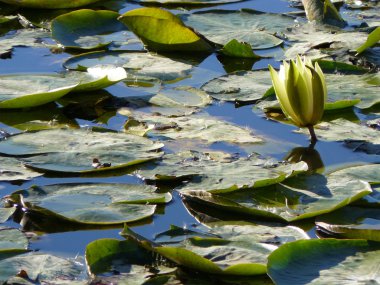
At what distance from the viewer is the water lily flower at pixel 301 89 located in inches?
113

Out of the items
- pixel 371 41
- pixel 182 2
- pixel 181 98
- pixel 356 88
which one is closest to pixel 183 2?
pixel 182 2

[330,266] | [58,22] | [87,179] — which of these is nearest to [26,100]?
[87,179]

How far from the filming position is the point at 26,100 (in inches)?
127

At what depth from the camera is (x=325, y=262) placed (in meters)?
2.17

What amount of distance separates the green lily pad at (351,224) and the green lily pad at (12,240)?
0.75m

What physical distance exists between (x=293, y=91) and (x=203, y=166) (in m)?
0.39

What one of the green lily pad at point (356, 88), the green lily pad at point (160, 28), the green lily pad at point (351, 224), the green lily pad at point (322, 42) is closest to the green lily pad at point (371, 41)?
the green lily pad at point (322, 42)

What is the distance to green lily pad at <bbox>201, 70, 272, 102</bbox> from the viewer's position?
3.40 m

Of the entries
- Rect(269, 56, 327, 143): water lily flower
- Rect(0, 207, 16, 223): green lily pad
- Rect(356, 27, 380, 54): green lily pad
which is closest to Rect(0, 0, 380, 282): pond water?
Rect(0, 207, 16, 223): green lily pad

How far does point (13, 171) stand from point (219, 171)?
60cm

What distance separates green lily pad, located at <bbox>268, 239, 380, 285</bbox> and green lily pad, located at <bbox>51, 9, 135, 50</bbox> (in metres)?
2.00

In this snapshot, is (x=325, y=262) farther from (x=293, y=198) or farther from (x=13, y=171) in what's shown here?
(x=13, y=171)

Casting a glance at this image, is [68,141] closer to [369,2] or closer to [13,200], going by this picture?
[13,200]

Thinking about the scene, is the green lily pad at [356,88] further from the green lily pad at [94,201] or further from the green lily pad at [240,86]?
the green lily pad at [94,201]
